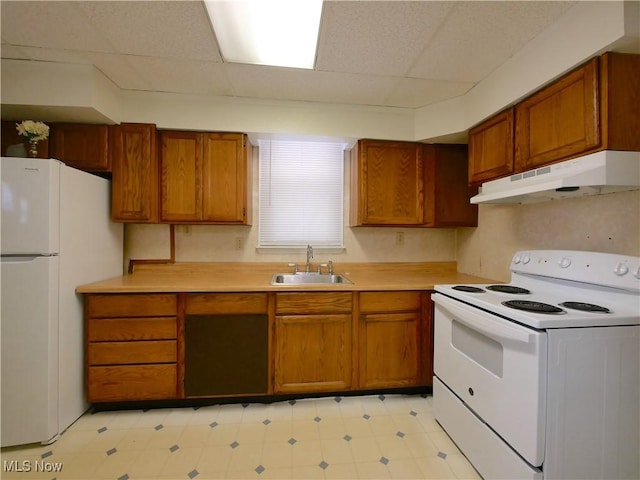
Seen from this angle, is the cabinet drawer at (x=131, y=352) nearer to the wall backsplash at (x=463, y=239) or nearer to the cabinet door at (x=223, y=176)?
the wall backsplash at (x=463, y=239)

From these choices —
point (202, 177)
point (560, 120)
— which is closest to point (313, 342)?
point (202, 177)

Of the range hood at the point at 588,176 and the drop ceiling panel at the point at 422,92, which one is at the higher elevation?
the drop ceiling panel at the point at 422,92

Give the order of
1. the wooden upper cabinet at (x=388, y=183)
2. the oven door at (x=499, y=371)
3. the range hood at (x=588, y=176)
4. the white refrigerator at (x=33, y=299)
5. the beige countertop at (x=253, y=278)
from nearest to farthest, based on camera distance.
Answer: the oven door at (x=499, y=371)
the range hood at (x=588, y=176)
the white refrigerator at (x=33, y=299)
the beige countertop at (x=253, y=278)
the wooden upper cabinet at (x=388, y=183)

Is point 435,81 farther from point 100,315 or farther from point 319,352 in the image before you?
point 100,315

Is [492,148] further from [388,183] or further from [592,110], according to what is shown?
[388,183]

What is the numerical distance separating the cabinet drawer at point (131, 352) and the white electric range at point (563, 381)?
188 cm

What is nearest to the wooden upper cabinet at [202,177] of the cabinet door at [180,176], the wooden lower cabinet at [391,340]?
the cabinet door at [180,176]

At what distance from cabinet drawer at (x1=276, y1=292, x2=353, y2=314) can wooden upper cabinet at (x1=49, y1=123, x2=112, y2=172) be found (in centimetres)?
168

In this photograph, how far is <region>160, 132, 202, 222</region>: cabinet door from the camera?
7.24ft

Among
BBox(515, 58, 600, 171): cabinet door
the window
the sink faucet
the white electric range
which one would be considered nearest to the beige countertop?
the sink faucet

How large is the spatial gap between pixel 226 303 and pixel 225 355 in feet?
1.18

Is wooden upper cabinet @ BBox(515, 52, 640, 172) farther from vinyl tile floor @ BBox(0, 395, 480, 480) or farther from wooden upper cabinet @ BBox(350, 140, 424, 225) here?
vinyl tile floor @ BBox(0, 395, 480, 480)

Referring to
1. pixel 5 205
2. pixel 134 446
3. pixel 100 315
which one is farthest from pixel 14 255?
pixel 134 446

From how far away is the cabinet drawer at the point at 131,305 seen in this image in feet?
6.04
